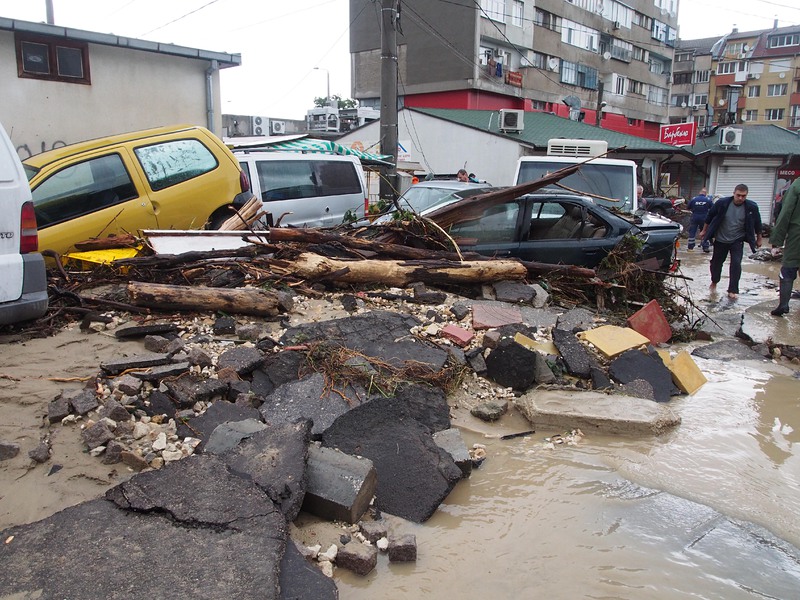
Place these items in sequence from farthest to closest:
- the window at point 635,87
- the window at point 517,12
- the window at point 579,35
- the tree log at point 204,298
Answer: the window at point 635,87 < the window at point 579,35 < the window at point 517,12 < the tree log at point 204,298

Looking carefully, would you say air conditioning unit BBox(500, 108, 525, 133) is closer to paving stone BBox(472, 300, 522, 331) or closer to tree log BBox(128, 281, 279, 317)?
paving stone BBox(472, 300, 522, 331)

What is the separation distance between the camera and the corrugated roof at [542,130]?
22619mm

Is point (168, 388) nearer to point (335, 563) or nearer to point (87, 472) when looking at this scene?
point (87, 472)

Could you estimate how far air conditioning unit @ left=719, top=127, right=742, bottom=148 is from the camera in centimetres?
2980

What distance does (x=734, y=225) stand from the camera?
9.49m

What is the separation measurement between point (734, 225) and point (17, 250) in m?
9.63

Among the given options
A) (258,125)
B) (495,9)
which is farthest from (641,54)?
(258,125)

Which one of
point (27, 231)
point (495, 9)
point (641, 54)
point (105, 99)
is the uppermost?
point (641, 54)

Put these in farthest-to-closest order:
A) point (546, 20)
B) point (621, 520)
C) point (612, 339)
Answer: point (546, 20) < point (612, 339) < point (621, 520)

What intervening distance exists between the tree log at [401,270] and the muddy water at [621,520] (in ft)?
7.12

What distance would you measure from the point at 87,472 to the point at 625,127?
52433mm

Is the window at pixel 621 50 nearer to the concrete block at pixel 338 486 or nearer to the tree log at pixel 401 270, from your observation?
the tree log at pixel 401 270

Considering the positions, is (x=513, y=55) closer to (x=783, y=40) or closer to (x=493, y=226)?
(x=493, y=226)

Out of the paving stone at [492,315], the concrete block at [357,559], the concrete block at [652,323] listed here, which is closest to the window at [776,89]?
the concrete block at [652,323]
